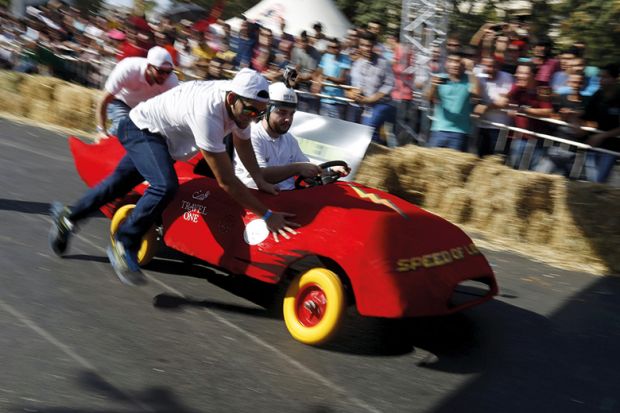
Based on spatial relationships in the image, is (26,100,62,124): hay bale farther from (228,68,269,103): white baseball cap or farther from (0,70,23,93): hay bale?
(228,68,269,103): white baseball cap

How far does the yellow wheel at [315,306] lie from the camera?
4.68 metres

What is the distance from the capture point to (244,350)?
4672 mm

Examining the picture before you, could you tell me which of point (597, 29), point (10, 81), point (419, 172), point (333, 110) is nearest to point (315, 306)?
point (419, 172)

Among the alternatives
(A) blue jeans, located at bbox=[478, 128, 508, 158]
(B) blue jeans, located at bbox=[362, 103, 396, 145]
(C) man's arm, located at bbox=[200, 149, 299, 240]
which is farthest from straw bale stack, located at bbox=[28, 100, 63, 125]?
(C) man's arm, located at bbox=[200, 149, 299, 240]

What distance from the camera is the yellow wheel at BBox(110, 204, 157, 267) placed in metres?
5.94

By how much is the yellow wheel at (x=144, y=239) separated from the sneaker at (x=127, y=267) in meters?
0.47

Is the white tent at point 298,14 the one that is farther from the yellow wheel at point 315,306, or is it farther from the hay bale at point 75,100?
the yellow wheel at point 315,306

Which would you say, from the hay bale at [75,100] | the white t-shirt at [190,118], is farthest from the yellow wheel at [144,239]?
the hay bale at [75,100]

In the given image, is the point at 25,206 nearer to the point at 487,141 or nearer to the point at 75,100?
the point at 487,141

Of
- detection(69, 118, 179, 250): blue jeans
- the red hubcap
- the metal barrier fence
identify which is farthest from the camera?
the metal barrier fence

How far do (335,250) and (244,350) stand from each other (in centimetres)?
81

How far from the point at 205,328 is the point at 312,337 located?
0.70 metres

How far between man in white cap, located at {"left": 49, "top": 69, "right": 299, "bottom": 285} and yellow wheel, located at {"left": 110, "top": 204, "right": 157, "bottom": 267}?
0.93 ft

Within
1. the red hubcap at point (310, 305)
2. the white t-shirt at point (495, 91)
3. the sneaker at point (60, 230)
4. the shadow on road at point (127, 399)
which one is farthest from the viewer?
the white t-shirt at point (495, 91)
